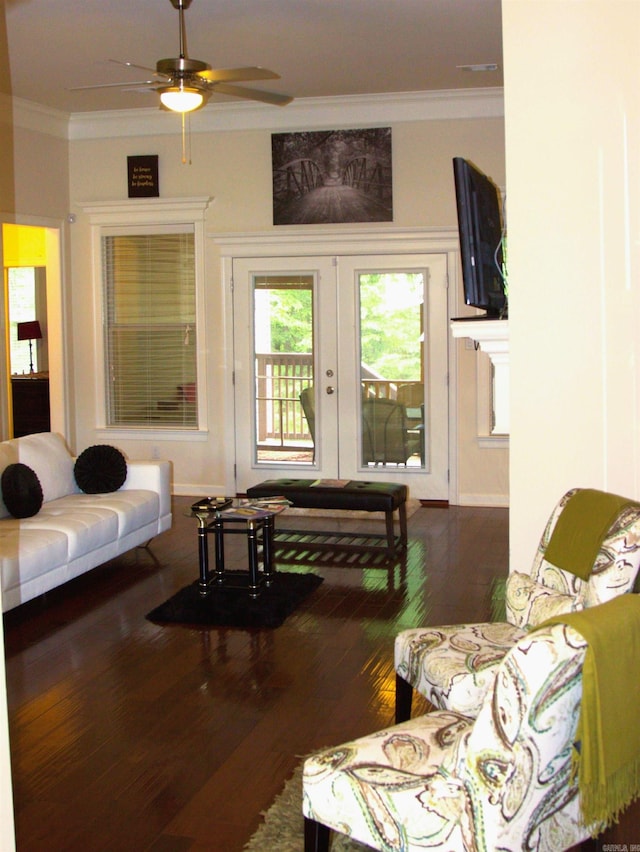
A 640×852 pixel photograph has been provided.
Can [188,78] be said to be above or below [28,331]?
above

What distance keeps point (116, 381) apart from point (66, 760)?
5.61 m

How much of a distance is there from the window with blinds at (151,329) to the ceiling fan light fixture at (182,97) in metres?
3.02

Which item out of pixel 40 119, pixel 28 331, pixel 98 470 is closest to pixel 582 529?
pixel 98 470

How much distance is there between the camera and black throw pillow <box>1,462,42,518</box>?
5.21 m

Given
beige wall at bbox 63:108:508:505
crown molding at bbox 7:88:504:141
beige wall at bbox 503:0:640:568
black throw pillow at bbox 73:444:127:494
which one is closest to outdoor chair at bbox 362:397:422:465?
beige wall at bbox 63:108:508:505

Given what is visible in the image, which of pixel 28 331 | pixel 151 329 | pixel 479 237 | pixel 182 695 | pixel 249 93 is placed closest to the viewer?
A: pixel 479 237

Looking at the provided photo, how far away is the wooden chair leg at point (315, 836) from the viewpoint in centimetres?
224

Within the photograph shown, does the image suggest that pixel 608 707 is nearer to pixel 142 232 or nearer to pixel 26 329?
pixel 142 232

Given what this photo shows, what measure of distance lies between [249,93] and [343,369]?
295cm

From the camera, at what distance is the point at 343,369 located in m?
7.93

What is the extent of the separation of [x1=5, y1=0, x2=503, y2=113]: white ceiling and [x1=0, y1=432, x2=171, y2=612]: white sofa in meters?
2.53

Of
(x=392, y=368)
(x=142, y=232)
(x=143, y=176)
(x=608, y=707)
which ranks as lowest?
(x=608, y=707)

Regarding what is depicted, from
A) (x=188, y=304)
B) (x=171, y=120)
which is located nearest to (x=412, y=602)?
(x=188, y=304)

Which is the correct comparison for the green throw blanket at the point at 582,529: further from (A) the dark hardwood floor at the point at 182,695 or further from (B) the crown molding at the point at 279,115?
(B) the crown molding at the point at 279,115
